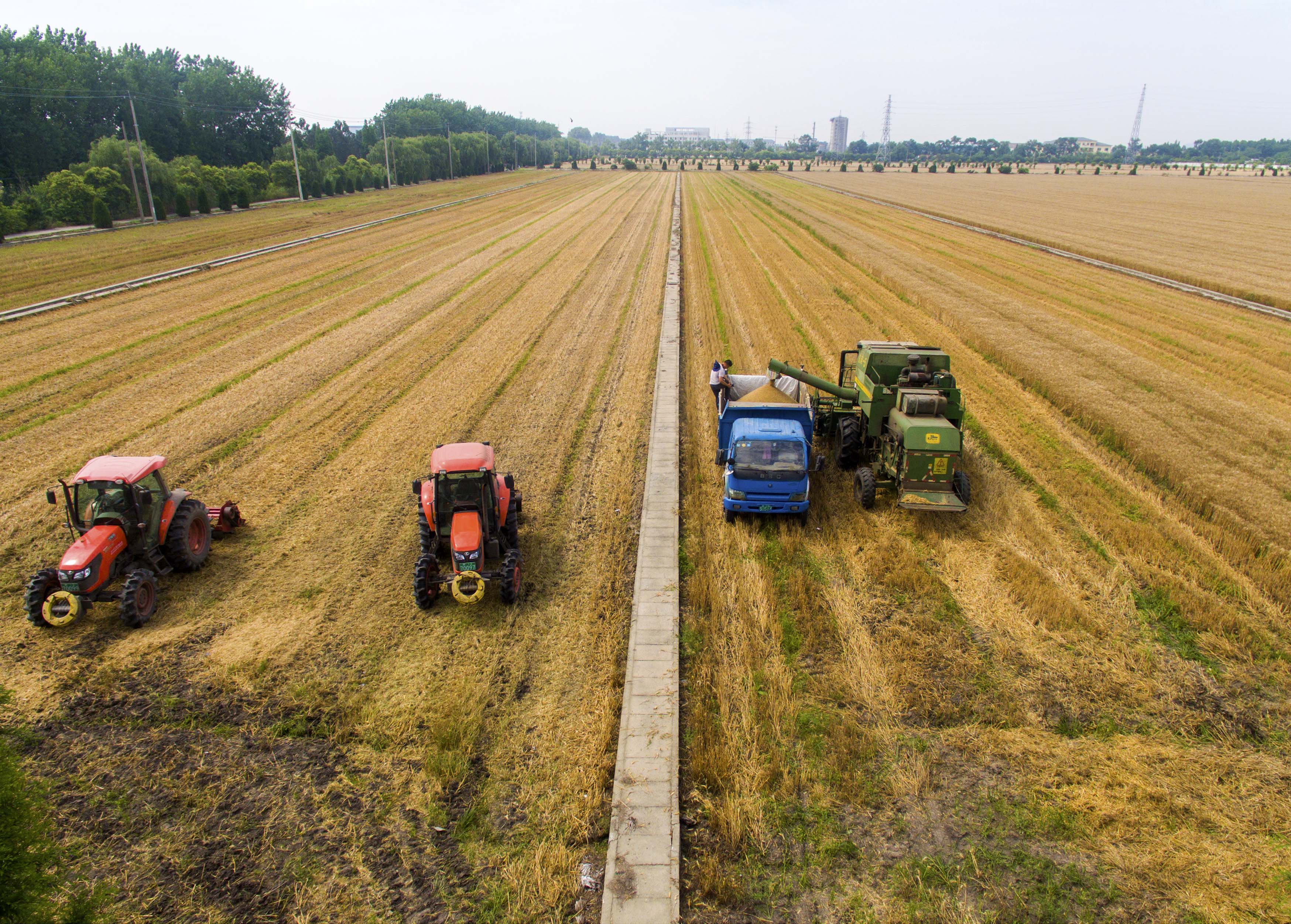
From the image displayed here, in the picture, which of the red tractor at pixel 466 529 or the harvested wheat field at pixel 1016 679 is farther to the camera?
the red tractor at pixel 466 529

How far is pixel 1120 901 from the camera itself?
666cm

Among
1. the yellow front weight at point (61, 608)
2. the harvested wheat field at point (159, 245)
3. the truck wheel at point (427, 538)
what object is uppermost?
the harvested wheat field at point (159, 245)

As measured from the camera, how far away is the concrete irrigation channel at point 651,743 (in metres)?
6.61

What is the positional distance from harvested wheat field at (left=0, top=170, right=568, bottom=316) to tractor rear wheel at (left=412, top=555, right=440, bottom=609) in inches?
1087

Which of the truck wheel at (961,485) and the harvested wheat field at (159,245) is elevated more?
the harvested wheat field at (159,245)

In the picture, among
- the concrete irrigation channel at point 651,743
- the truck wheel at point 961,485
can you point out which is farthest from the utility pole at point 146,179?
the truck wheel at point 961,485

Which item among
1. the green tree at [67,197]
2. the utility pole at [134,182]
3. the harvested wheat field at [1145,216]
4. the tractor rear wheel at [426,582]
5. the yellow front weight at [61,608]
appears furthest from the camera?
the utility pole at [134,182]

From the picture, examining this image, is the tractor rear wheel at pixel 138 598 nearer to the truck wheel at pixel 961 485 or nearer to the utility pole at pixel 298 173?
the truck wheel at pixel 961 485

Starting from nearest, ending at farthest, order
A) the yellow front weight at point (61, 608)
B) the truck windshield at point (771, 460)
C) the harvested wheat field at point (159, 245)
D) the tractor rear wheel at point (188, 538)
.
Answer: the yellow front weight at point (61, 608), the tractor rear wheel at point (188, 538), the truck windshield at point (771, 460), the harvested wheat field at point (159, 245)

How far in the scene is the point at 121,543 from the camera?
1040 centimetres

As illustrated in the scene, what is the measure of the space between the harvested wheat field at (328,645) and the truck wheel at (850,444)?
4.43 metres

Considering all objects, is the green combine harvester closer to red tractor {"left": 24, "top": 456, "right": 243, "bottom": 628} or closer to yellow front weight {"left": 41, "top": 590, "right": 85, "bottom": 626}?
red tractor {"left": 24, "top": 456, "right": 243, "bottom": 628}

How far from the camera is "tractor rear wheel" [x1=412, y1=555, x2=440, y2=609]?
34.1 feet

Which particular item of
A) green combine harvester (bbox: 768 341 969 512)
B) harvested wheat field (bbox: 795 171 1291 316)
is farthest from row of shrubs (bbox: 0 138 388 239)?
harvested wheat field (bbox: 795 171 1291 316)
